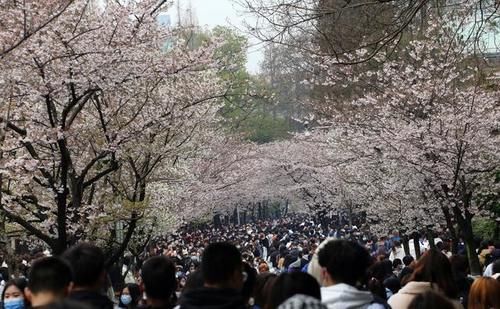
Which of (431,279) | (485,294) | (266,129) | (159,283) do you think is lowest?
(485,294)

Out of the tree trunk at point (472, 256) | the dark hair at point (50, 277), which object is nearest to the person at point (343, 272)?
the dark hair at point (50, 277)

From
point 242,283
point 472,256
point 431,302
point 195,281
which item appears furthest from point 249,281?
point 472,256

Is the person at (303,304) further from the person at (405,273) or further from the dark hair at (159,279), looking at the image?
the person at (405,273)

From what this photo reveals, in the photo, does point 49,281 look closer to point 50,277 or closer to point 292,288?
point 50,277

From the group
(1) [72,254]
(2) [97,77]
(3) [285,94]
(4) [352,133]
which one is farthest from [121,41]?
(3) [285,94]

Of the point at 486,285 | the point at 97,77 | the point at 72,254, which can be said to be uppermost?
the point at 97,77

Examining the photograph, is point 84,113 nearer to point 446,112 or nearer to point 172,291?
point 446,112

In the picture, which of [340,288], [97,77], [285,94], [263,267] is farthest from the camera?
[285,94]

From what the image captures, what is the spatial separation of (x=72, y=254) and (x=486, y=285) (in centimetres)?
245

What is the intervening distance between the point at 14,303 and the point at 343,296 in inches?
98.1

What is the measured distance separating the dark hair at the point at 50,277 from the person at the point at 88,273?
259mm

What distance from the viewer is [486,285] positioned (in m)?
4.80

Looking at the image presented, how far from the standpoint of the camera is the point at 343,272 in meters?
4.06

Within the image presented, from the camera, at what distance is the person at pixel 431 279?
4688 millimetres
